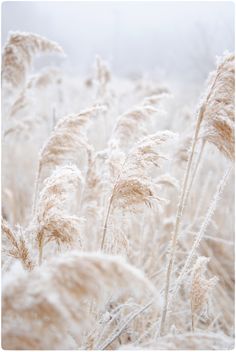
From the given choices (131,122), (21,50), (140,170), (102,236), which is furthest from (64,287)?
(21,50)

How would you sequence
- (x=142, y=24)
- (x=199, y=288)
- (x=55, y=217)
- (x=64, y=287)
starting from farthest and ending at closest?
(x=142, y=24) < (x=199, y=288) < (x=55, y=217) < (x=64, y=287)

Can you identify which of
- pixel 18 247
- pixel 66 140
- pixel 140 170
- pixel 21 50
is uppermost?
pixel 21 50

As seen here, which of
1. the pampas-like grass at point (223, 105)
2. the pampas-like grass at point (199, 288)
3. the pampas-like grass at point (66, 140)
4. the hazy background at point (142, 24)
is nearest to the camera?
the pampas-like grass at point (223, 105)

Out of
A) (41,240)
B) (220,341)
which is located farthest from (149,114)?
(220,341)

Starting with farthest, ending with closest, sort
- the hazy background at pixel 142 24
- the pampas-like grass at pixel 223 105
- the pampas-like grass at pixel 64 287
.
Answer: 1. the hazy background at pixel 142 24
2. the pampas-like grass at pixel 223 105
3. the pampas-like grass at pixel 64 287

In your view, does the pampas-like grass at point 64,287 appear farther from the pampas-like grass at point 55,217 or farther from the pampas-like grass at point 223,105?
the pampas-like grass at point 223,105

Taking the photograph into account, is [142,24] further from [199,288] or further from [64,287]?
[64,287]

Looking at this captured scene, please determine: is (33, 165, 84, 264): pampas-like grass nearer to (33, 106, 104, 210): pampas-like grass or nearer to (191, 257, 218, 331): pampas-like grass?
(33, 106, 104, 210): pampas-like grass

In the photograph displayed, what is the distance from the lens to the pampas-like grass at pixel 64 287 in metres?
0.88

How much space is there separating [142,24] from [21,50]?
1.42 m

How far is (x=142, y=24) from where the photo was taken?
321 centimetres

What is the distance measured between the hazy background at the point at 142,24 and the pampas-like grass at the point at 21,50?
0.80 ft

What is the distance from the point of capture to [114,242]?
1.59 meters

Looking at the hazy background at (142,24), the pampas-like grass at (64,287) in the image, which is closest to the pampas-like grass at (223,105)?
the pampas-like grass at (64,287)
